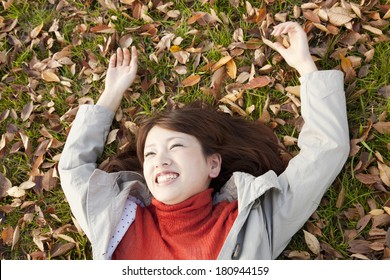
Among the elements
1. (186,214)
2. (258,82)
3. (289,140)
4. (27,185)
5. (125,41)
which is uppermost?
(125,41)

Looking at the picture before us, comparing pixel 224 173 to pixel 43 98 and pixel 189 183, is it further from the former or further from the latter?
pixel 43 98

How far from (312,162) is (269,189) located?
11.4 inches

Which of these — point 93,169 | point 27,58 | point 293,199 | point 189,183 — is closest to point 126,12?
point 27,58

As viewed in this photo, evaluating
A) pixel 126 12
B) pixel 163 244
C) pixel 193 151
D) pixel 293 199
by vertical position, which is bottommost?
pixel 163 244

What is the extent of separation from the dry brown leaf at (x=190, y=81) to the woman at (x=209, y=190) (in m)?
0.42

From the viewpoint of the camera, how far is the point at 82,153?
137 inches

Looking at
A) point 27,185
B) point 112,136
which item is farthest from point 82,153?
point 27,185

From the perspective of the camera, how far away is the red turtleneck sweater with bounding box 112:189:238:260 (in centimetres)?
312

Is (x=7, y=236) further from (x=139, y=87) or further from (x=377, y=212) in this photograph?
(x=377, y=212)

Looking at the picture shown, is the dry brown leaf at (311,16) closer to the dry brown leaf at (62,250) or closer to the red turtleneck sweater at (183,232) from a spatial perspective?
the red turtleneck sweater at (183,232)

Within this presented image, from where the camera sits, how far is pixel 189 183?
314 cm

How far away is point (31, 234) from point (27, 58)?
1273 millimetres

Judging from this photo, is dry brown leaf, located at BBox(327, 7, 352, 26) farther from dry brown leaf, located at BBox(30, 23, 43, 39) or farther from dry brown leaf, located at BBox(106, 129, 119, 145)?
dry brown leaf, located at BBox(30, 23, 43, 39)

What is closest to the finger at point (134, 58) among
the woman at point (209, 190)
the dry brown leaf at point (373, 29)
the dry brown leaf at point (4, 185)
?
the woman at point (209, 190)
